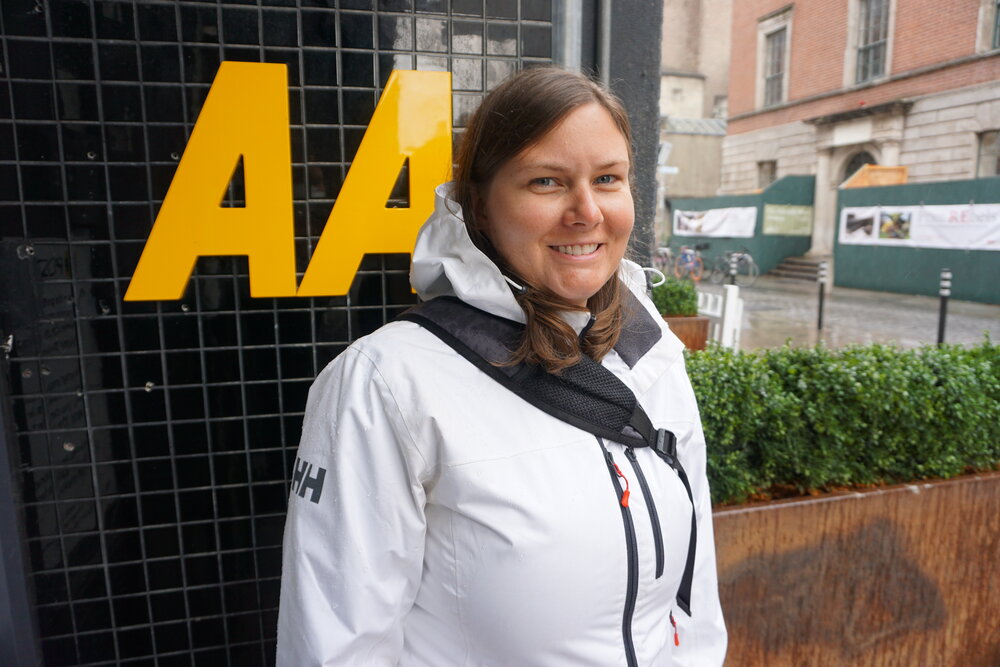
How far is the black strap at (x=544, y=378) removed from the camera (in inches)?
52.7

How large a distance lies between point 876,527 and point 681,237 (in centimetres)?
2384

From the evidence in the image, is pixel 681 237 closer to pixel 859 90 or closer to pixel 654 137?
pixel 859 90

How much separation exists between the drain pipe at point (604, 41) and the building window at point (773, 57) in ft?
84.3

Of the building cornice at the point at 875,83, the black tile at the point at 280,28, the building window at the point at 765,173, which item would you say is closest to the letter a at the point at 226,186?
the black tile at the point at 280,28

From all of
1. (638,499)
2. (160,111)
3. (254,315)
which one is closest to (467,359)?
(638,499)

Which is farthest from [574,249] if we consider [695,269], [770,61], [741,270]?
[770,61]

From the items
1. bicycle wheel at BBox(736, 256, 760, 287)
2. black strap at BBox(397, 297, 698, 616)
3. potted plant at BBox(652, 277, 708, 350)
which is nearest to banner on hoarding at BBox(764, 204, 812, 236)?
bicycle wheel at BBox(736, 256, 760, 287)

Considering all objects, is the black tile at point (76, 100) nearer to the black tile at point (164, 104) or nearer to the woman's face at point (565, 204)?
the black tile at point (164, 104)

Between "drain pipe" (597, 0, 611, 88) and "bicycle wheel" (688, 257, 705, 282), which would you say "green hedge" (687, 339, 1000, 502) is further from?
"bicycle wheel" (688, 257, 705, 282)

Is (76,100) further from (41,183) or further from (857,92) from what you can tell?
(857,92)

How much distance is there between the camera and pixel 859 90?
73.4ft

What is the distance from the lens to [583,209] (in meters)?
1.37

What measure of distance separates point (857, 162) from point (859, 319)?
1187cm

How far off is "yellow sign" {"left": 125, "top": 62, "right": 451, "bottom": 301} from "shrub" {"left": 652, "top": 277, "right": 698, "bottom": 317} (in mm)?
5026
